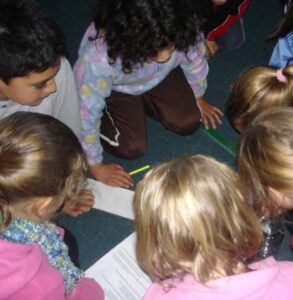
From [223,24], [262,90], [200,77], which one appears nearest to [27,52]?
[262,90]

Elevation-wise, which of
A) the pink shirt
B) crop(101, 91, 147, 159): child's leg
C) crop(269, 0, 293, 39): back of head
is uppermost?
crop(269, 0, 293, 39): back of head

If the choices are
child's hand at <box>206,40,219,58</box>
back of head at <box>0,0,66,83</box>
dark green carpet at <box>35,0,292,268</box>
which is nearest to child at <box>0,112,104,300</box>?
back of head at <box>0,0,66,83</box>

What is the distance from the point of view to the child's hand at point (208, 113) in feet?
4.95

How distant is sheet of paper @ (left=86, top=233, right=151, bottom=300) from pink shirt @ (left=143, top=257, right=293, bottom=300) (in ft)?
1.35

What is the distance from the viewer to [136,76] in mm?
1290

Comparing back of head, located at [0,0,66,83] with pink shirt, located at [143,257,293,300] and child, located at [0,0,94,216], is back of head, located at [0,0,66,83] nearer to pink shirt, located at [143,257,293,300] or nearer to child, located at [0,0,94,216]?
child, located at [0,0,94,216]

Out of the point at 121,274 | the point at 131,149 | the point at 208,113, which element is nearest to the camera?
the point at 121,274

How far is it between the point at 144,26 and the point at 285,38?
1.47ft

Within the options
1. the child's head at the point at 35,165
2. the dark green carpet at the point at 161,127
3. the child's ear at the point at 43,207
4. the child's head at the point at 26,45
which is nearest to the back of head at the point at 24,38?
the child's head at the point at 26,45

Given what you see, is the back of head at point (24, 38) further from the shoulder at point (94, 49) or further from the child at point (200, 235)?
the child at point (200, 235)

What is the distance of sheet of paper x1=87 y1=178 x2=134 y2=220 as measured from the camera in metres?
1.33

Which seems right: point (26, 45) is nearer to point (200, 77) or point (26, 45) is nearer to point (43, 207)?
point (43, 207)

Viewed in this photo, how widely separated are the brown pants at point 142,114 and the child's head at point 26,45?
45 centimetres

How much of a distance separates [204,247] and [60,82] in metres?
0.60
